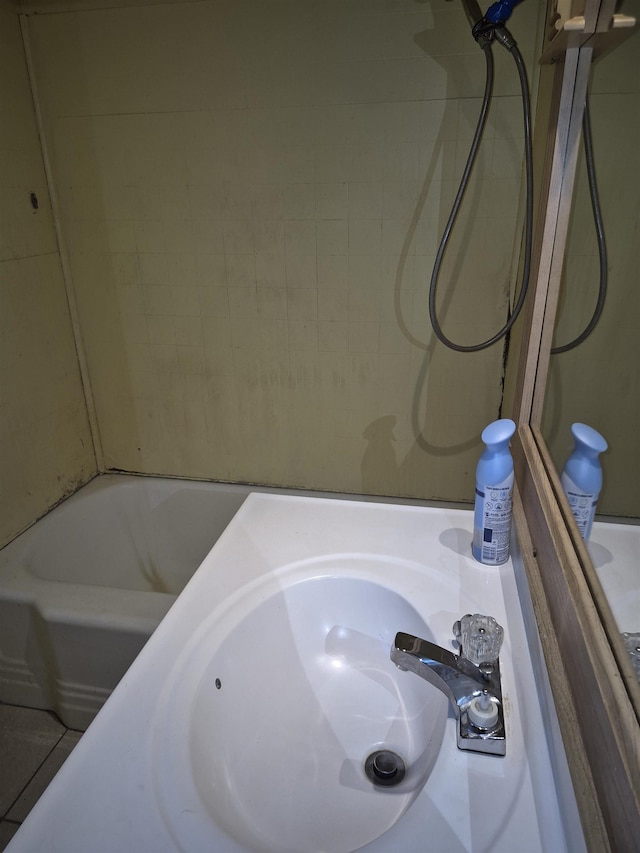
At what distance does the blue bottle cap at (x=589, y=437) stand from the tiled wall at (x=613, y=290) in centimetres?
1

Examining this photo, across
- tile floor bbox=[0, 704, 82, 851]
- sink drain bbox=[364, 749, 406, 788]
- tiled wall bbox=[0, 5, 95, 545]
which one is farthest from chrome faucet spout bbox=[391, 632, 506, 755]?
tiled wall bbox=[0, 5, 95, 545]

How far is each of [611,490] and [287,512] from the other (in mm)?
635

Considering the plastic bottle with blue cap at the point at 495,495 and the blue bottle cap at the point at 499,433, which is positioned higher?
the blue bottle cap at the point at 499,433

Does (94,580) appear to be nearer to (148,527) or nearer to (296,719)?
(148,527)

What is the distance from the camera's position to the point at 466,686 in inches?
28.4

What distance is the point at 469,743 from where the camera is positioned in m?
0.68

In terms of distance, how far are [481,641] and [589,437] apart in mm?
339

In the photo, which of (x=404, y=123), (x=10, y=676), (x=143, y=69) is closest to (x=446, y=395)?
(x=404, y=123)

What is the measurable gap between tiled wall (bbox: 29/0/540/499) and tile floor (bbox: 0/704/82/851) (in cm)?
92

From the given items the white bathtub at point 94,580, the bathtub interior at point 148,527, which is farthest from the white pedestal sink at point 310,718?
the bathtub interior at point 148,527

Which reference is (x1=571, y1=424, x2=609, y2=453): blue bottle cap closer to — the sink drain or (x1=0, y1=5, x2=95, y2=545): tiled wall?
the sink drain

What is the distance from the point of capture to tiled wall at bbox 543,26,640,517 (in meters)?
0.74

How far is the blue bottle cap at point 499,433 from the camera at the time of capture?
957 mm

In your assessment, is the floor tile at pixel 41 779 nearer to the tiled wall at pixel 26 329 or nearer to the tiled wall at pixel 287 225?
the tiled wall at pixel 26 329
